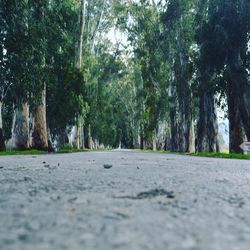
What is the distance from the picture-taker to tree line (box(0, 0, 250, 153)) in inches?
527

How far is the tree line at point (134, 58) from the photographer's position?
1338 cm

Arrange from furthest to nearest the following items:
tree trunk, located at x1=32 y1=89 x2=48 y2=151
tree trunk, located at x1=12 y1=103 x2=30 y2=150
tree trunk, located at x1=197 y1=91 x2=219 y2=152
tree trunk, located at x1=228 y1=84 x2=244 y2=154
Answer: tree trunk, located at x1=197 y1=91 x2=219 y2=152
tree trunk, located at x1=32 y1=89 x2=48 y2=151
tree trunk, located at x1=12 y1=103 x2=30 y2=150
tree trunk, located at x1=228 y1=84 x2=244 y2=154

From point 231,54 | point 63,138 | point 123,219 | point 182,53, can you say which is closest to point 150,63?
point 182,53

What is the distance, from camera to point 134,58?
3928 cm

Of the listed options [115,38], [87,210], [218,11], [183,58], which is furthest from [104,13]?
[87,210]

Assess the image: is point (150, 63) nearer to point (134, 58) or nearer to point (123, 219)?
point (134, 58)

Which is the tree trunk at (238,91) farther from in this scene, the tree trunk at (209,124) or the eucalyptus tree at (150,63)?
the eucalyptus tree at (150,63)

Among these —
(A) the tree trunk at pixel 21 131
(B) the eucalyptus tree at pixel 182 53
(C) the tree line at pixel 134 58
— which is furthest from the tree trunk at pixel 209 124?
(A) the tree trunk at pixel 21 131

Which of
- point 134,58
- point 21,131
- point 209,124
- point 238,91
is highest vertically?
point 134,58

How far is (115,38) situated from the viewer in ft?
133

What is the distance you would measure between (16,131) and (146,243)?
57.3 feet

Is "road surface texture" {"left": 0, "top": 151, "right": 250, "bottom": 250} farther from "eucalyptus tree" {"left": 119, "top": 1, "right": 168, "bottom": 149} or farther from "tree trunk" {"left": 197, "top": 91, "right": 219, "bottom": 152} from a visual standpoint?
"eucalyptus tree" {"left": 119, "top": 1, "right": 168, "bottom": 149}

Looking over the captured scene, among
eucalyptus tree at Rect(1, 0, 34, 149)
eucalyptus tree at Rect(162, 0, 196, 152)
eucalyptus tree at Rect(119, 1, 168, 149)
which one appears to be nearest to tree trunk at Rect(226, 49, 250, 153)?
eucalyptus tree at Rect(162, 0, 196, 152)

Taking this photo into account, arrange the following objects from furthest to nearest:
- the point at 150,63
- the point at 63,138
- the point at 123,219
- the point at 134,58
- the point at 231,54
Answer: the point at 134,58
the point at 150,63
the point at 63,138
the point at 231,54
the point at 123,219
